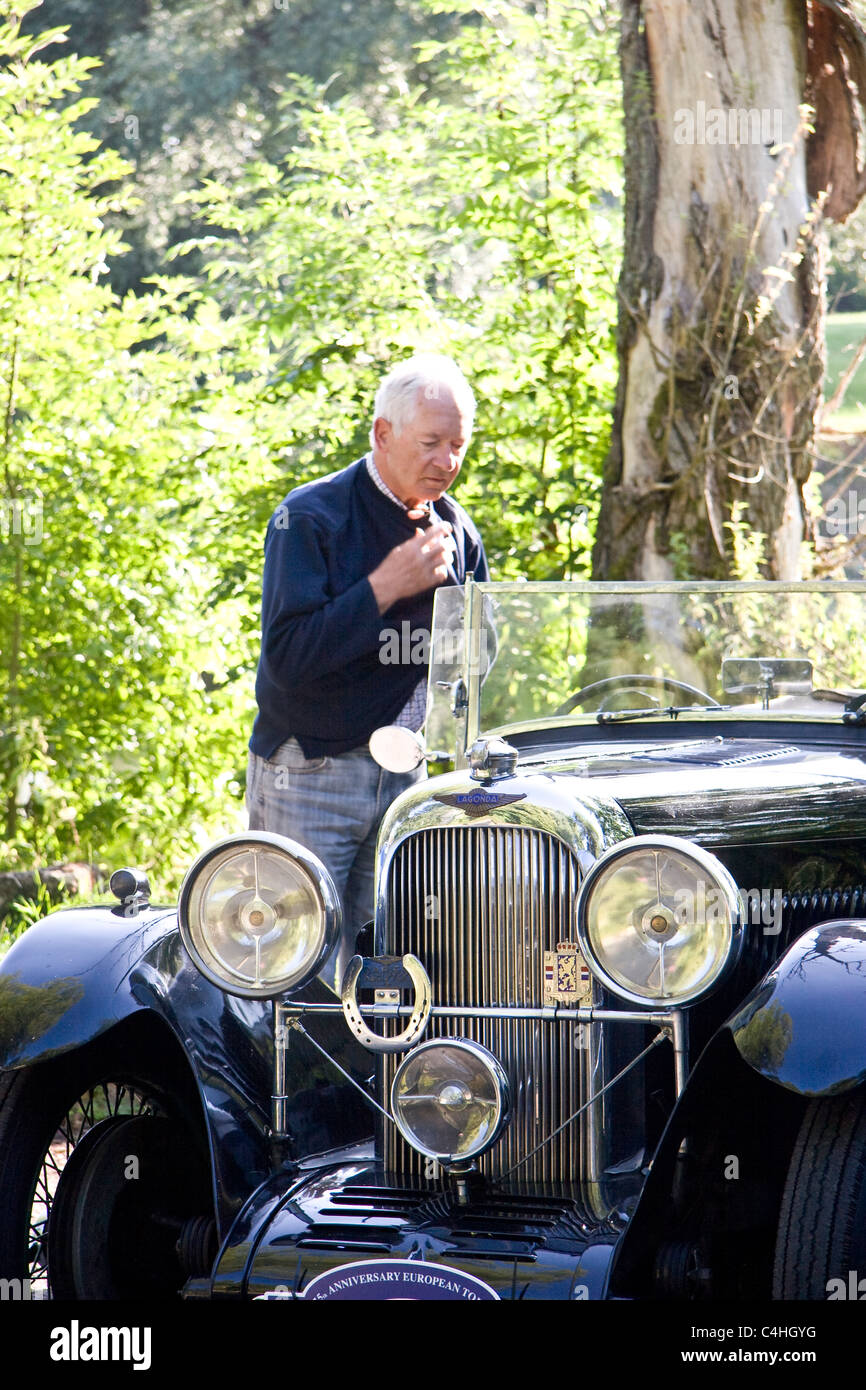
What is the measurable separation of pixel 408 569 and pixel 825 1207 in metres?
1.92

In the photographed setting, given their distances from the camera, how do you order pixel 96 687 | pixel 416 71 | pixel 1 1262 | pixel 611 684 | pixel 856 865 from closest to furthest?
pixel 1 1262
pixel 856 865
pixel 611 684
pixel 96 687
pixel 416 71

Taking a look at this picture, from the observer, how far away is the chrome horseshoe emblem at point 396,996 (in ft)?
9.82

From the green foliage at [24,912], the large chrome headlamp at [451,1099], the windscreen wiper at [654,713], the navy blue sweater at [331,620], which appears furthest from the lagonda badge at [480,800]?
the green foliage at [24,912]

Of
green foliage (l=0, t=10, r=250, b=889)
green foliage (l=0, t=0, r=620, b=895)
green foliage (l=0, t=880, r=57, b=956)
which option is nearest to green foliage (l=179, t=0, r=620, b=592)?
green foliage (l=0, t=0, r=620, b=895)

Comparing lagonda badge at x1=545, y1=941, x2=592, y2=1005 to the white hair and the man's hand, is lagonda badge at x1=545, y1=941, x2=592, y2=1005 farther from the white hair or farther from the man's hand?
the white hair

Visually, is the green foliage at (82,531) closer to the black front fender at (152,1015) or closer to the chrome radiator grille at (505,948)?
the black front fender at (152,1015)

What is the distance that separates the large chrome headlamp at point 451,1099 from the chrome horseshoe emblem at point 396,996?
63 millimetres

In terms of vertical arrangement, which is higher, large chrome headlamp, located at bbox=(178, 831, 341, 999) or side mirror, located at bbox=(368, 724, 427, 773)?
side mirror, located at bbox=(368, 724, 427, 773)

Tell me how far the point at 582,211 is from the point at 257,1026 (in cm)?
507

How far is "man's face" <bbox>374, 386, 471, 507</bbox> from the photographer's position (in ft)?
13.0

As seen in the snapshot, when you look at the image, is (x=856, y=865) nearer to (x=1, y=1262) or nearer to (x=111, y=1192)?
(x=111, y=1192)

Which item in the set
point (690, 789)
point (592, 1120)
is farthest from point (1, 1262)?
point (690, 789)

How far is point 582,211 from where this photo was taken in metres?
7.26

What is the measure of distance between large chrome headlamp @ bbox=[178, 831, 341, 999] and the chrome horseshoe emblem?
0.08 meters
